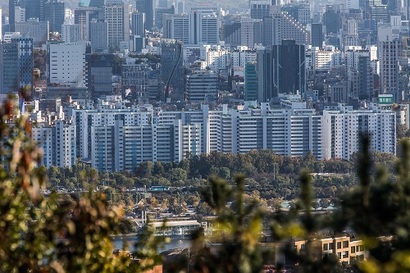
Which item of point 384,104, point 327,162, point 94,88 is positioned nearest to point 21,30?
point 94,88

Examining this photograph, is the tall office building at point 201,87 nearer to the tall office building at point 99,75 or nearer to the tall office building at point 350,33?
the tall office building at point 99,75

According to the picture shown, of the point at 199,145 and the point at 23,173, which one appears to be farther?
the point at 199,145

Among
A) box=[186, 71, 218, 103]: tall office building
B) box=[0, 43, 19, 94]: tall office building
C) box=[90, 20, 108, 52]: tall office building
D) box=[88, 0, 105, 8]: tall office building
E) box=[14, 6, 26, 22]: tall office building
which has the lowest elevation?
box=[186, 71, 218, 103]: tall office building

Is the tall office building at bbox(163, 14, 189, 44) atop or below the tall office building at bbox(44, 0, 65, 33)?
below

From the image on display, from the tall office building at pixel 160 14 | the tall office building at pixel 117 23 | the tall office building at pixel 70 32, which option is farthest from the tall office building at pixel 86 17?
the tall office building at pixel 160 14

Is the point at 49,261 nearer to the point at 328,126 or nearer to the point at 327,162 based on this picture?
the point at 327,162

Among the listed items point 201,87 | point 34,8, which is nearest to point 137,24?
point 34,8

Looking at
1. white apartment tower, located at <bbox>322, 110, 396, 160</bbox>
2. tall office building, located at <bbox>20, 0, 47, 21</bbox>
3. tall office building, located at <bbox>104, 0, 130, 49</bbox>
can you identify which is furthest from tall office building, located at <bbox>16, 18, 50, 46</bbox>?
white apartment tower, located at <bbox>322, 110, 396, 160</bbox>

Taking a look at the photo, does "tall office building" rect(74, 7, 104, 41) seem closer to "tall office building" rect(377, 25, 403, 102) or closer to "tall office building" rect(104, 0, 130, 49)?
"tall office building" rect(104, 0, 130, 49)
